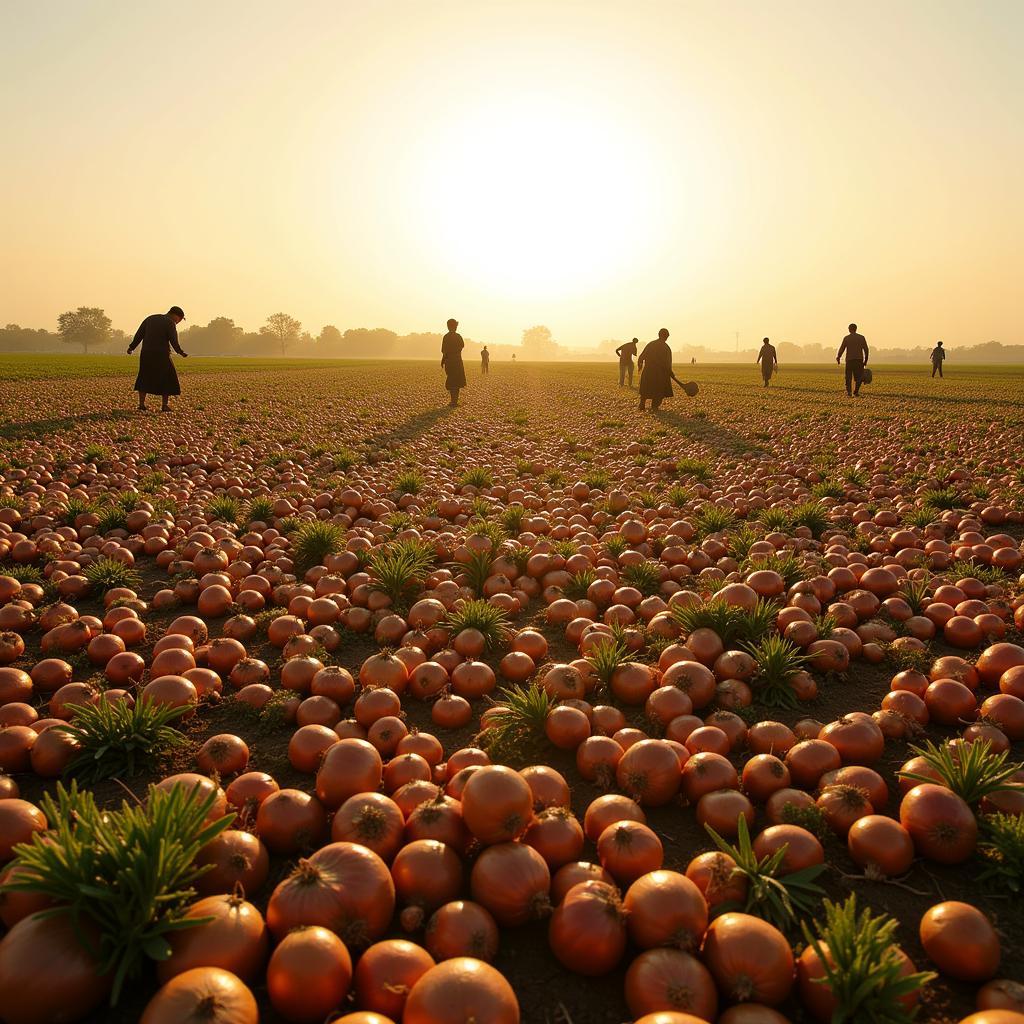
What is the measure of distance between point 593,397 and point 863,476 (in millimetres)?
18149

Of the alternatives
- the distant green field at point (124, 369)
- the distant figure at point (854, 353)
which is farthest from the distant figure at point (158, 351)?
the distant figure at point (854, 353)

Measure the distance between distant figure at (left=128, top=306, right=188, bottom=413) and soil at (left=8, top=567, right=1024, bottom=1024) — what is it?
13.6 m

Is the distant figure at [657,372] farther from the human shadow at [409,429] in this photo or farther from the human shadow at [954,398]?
the human shadow at [954,398]

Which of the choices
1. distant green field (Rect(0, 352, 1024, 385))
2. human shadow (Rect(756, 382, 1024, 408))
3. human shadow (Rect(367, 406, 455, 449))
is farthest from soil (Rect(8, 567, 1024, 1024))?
distant green field (Rect(0, 352, 1024, 385))

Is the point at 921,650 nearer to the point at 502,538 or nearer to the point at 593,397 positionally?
the point at 502,538

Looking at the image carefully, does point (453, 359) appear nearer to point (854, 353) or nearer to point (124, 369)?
point (854, 353)

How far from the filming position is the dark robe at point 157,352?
15211 mm

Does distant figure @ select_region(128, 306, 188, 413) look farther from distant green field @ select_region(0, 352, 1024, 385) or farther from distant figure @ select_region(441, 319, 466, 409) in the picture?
distant green field @ select_region(0, 352, 1024, 385)

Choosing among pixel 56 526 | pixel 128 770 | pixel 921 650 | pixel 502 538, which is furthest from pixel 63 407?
pixel 921 650

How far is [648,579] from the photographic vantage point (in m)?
5.80

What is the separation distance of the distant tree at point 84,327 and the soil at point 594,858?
607 feet

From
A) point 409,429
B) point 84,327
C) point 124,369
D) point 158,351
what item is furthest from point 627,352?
point 84,327

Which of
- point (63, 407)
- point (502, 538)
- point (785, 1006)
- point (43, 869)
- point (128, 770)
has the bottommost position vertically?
point (785, 1006)

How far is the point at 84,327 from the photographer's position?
154 m
